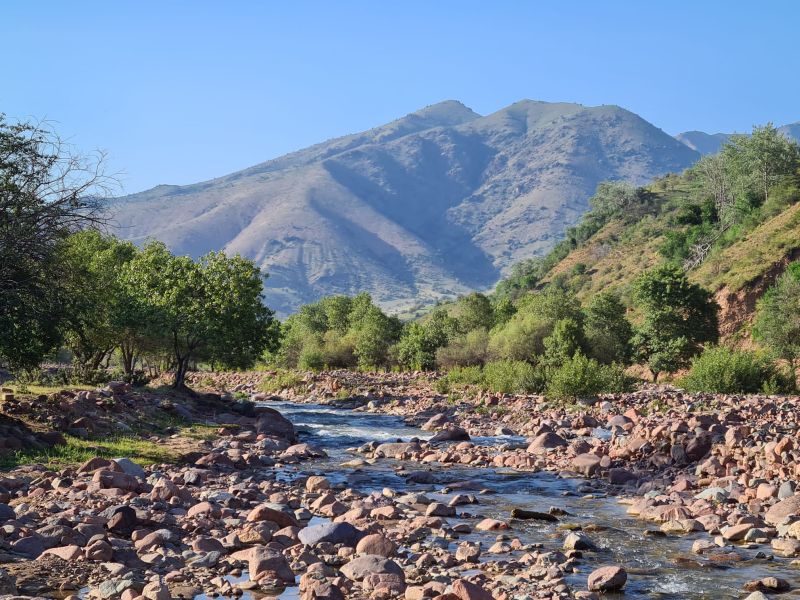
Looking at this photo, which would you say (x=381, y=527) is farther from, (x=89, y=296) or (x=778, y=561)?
(x=89, y=296)

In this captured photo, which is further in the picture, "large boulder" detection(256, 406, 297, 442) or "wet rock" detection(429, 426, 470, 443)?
"large boulder" detection(256, 406, 297, 442)

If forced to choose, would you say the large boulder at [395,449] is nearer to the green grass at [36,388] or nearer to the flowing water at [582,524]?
the flowing water at [582,524]

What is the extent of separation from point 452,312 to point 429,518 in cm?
7485

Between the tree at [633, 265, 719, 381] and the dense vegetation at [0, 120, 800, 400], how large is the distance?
0.10m

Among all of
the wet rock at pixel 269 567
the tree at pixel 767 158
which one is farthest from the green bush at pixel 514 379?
the tree at pixel 767 158

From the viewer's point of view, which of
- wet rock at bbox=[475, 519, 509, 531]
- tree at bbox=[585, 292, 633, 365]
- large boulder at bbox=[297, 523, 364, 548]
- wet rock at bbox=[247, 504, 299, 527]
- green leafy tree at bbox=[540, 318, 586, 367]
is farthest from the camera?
tree at bbox=[585, 292, 633, 365]

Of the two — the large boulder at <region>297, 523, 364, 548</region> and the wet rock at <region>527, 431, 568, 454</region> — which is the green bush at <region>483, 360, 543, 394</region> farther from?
the large boulder at <region>297, 523, 364, 548</region>

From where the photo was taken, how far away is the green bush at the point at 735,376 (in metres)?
42.6

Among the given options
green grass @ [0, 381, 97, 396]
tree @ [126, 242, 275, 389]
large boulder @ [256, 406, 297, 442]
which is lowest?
large boulder @ [256, 406, 297, 442]

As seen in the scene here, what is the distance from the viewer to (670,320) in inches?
2149

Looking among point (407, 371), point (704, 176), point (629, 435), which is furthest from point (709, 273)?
point (629, 435)

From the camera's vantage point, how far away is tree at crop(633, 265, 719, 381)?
54.3 meters

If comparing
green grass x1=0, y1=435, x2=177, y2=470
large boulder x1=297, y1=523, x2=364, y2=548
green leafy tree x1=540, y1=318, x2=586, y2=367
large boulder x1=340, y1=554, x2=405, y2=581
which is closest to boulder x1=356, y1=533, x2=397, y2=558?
large boulder x1=297, y1=523, x2=364, y2=548

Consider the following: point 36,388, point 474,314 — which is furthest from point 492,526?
point 474,314
